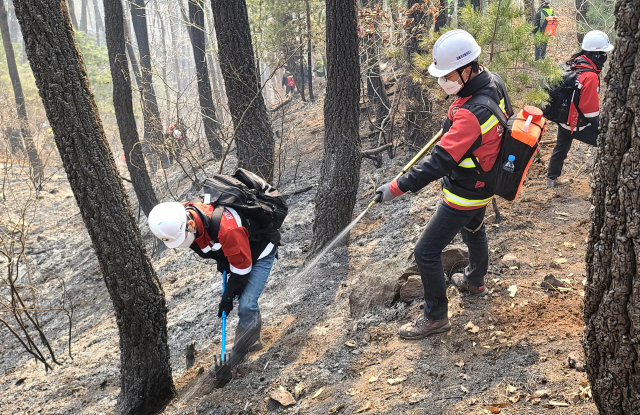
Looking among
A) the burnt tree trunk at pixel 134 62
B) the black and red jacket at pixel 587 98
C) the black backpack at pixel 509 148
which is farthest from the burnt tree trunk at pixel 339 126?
the burnt tree trunk at pixel 134 62

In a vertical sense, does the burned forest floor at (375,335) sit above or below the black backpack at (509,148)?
below

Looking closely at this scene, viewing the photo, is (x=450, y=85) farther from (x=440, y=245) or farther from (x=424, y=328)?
(x=424, y=328)

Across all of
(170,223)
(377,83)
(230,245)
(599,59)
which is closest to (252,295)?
(230,245)

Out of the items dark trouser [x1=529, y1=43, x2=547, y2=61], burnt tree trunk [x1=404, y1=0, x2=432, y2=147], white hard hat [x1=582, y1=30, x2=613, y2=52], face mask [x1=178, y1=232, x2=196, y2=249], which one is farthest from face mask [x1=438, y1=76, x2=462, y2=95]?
burnt tree trunk [x1=404, y1=0, x2=432, y2=147]

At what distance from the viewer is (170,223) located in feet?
13.6

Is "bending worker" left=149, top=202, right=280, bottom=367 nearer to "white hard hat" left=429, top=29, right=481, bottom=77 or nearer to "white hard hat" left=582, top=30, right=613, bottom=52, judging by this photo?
"white hard hat" left=429, top=29, right=481, bottom=77

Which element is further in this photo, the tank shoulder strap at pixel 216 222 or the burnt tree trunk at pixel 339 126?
the burnt tree trunk at pixel 339 126

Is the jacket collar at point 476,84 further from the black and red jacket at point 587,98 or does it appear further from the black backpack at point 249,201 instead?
the black and red jacket at point 587,98

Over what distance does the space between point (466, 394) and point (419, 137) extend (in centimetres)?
674

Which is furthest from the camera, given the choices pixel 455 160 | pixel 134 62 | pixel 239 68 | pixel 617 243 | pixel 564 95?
pixel 134 62

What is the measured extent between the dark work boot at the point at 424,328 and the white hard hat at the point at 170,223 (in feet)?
6.90

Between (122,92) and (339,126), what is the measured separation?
5.84 m

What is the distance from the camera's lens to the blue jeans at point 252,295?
4.84 metres

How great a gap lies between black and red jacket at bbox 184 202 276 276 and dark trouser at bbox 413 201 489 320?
155cm
